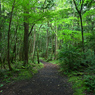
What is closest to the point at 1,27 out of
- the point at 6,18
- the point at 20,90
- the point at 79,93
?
the point at 6,18

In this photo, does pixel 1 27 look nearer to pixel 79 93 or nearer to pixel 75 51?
pixel 75 51

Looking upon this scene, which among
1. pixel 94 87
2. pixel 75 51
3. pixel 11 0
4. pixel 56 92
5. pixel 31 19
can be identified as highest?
pixel 11 0

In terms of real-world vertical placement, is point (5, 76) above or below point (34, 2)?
below

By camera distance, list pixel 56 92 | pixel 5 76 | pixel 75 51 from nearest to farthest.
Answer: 1. pixel 56 92
2. pixel 5 76
3. pixel 75 51

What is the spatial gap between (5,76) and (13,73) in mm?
732

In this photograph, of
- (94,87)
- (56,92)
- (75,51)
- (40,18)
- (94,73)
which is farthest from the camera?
(75,51)

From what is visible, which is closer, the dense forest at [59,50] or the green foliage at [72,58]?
the dense forest at [59,50]

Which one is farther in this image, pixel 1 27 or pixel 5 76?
pixel 1 27

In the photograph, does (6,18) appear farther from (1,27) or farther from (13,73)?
(13,73)

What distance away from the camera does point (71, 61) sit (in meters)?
6.30

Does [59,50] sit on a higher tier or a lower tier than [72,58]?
higher

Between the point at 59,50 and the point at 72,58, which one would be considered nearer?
the point at 72,58

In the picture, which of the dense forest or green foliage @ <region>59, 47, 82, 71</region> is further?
green foliage @ <region>59, 47, 82, 71</region>

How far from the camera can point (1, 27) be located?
6219mm
